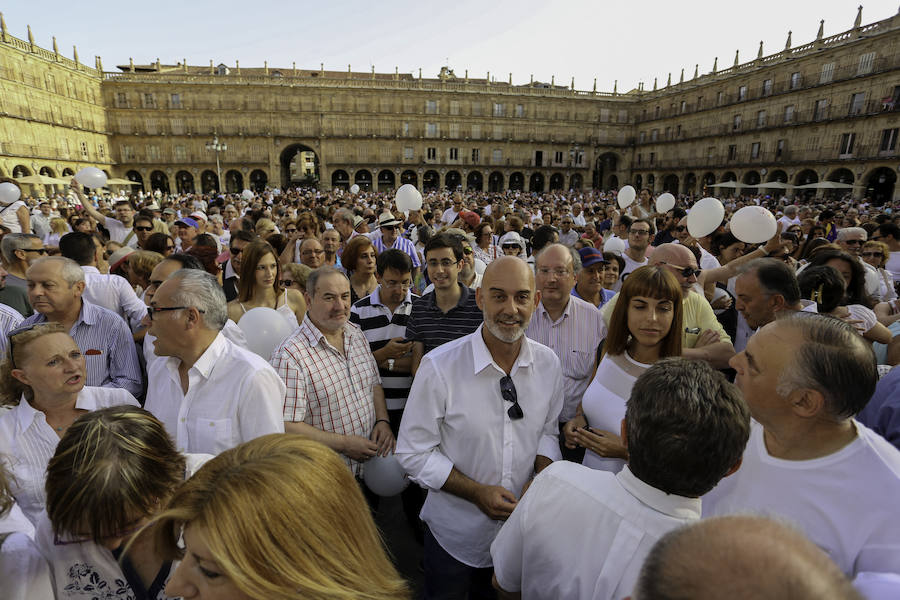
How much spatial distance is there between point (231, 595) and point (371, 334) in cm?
238

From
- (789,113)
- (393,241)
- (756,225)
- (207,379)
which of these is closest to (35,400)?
(207,379)

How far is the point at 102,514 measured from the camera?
1196mm

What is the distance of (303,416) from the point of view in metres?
2.37

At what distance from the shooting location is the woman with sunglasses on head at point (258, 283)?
336 cm

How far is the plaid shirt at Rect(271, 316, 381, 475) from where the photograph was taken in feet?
7.63

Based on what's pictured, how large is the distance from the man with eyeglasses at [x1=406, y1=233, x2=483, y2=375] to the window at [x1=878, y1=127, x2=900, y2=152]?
32472 mm

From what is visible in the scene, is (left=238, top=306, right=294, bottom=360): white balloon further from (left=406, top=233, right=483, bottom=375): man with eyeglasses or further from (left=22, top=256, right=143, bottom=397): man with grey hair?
(left=406, top=233, right=483, bottom=375): man with eyeglasses

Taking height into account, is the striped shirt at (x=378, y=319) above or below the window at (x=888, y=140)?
below

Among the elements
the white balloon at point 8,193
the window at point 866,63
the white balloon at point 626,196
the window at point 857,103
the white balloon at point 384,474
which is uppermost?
the window at point 866,63

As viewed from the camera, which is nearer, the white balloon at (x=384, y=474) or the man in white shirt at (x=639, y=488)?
the man in white shirt at (x=639, y=488)

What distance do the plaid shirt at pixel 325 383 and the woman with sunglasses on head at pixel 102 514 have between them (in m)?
1.03

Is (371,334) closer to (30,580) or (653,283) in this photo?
(653,283)

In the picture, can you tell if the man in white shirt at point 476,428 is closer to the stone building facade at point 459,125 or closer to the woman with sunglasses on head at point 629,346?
the woman with sunglasses on head at point 629,346

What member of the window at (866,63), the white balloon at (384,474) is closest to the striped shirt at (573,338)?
the white balloon at (384,474)
